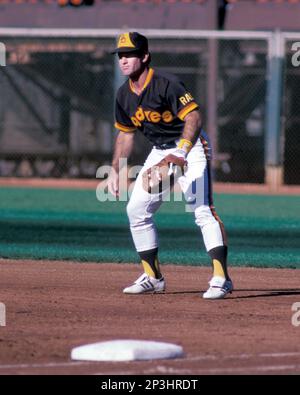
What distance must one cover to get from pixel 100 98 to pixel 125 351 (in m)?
17.9

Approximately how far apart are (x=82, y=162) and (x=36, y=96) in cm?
183

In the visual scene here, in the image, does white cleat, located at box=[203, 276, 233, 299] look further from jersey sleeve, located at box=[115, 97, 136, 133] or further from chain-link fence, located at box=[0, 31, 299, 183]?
chain-link fence, located at box=[0, 31, 299, 183]

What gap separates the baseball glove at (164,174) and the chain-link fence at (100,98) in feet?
45.2

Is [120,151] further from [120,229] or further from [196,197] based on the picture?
[120,229]

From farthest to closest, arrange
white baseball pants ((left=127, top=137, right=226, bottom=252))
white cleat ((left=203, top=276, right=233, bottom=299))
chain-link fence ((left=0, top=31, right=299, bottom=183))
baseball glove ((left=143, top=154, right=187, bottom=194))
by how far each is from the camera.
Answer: chain-link fence ((left=0, top=31, right=299, bottom=183)) → white cleat ((left=203, top=276, right=233, bottom=299)) → white baseball pants ((left=127, top=137, right=226, bottom=252)) → baseball glove ((left=143, top=154, right=187, bottom=194))

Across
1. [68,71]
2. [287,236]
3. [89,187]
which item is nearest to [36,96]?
[68,71]

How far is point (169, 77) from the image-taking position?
966 centimetres

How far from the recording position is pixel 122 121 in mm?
10062

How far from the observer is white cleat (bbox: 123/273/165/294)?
10094 millimetres

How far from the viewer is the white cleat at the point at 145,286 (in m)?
10.1

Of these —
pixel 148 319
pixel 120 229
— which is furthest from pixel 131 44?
pixel 120 229

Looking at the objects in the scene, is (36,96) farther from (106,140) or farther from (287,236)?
(287,236)

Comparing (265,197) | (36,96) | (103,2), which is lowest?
(265,197)

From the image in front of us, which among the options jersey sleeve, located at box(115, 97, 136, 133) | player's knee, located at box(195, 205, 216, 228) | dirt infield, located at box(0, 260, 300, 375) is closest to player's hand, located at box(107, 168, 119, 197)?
jersey sleeve, located at box(115, 97, 136, 133)
